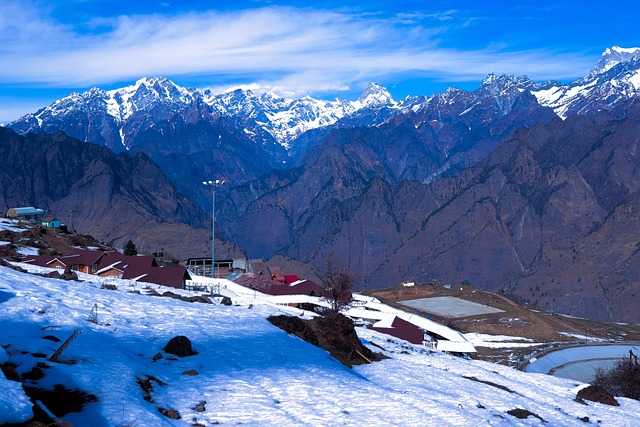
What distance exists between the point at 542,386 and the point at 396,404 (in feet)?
55.6

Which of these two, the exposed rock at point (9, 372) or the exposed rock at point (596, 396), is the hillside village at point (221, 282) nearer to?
the exposed rock at point (9, 372)

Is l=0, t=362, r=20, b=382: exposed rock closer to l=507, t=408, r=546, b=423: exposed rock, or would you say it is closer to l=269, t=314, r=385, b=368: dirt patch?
l=269, t=314, r=385, b=368: dirt patch

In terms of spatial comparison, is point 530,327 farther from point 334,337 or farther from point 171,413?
point 171,413

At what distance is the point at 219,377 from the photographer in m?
18.4

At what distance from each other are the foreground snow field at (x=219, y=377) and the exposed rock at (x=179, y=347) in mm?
257

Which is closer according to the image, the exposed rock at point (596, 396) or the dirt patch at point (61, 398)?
the dirt patch at point (61, 398)

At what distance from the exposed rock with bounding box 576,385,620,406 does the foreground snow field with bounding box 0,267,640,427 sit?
61 cm

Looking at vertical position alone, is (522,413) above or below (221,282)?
above

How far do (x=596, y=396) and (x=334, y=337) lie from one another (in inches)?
458

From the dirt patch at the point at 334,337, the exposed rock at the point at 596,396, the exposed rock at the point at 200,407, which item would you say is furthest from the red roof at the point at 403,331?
the exposed rock at the point at 200,407

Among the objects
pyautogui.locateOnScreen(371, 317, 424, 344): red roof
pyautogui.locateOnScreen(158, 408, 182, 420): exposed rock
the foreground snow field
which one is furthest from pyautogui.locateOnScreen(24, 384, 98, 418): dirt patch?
pyautogui.locateOnScreen(371, 317, 424, 344): red roof

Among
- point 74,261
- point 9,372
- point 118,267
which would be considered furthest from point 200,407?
point 74,261

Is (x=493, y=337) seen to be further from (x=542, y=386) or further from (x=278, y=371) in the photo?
(x=278, y=371)

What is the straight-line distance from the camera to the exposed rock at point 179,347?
2003 cm
